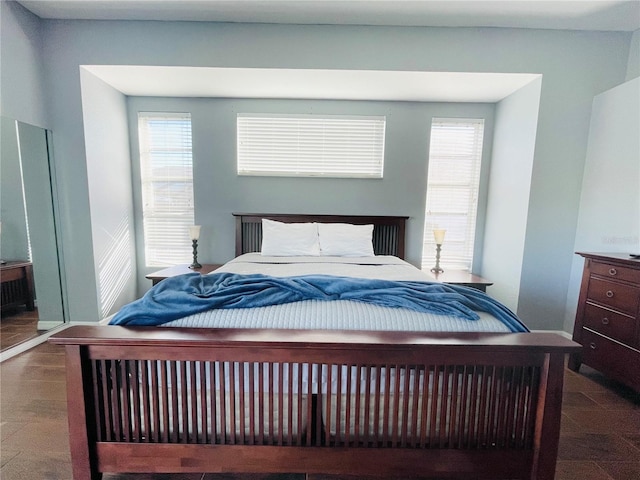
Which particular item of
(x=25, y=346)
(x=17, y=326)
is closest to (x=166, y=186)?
(x=17, y=326)

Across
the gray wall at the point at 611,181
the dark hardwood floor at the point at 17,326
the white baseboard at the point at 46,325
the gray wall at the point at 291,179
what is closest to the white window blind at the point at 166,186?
the gray wall at the point at 291,179

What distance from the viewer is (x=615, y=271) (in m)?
2.07

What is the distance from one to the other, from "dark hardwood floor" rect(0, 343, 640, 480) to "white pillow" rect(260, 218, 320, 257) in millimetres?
1925

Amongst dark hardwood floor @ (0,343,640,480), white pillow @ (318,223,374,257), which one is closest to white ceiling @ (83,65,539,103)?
white pillow @ (318,223,374,257)

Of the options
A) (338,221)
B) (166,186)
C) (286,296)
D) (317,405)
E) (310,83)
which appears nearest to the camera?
(317,405)

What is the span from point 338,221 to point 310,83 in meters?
1.52

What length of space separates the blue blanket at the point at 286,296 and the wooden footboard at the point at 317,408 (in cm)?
12

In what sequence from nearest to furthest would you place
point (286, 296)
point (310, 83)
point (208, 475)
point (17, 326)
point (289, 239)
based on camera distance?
point (208, 475), point (286, 296), point (17, 326), point (310, 83), point (289, 239)

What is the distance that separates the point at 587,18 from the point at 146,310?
161 inches

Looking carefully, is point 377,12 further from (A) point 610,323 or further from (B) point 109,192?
(B) point 109,192

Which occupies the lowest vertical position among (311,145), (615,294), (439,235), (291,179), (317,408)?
(317,408)

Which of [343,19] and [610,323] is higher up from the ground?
[343,19]

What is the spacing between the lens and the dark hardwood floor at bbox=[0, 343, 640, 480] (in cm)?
142

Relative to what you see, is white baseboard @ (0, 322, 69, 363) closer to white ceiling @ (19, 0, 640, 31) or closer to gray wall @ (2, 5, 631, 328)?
gray wall @ (2, 5, 631, 328)
